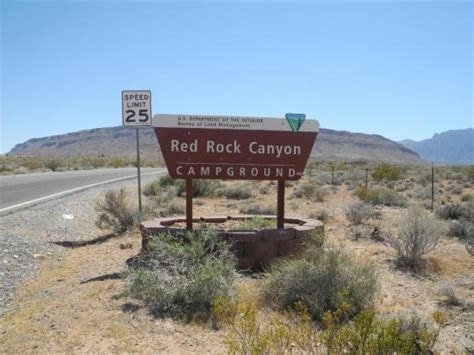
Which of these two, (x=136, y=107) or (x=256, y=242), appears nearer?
(x=256, y=242)

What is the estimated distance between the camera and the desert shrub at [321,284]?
579 centimetres

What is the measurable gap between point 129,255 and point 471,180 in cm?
2965

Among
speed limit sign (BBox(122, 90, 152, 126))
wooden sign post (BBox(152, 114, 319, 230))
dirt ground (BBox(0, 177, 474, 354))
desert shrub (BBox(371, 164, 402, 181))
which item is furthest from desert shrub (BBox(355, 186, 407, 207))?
desert shrub (BBox(371, 164, 402, 181))

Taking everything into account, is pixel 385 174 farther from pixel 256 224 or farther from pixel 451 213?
pixel 256 224

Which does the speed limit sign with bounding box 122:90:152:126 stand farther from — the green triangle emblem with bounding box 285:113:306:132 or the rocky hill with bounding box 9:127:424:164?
the rocky hill with bounding box 9:127:424:164

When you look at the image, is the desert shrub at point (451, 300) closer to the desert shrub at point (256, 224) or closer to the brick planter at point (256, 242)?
the brick planter at point (256, 242)

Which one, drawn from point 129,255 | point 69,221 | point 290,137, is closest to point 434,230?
point 290,137

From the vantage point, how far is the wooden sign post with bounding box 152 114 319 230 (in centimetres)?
823

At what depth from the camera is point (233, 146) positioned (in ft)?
27.4

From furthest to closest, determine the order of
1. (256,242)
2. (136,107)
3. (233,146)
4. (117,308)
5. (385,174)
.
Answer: (385,174) < (136,107) < (233,146) < (256,242) < (117,308)

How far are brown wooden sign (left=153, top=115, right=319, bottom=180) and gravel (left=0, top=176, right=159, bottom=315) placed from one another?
119 inches

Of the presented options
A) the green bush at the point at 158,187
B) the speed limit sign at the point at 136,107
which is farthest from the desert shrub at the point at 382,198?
the speed limit sign at the point at 136,107

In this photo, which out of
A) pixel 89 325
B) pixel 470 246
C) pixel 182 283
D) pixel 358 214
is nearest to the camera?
pixel 89 325

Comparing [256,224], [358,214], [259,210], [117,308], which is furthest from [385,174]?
[117,308]
